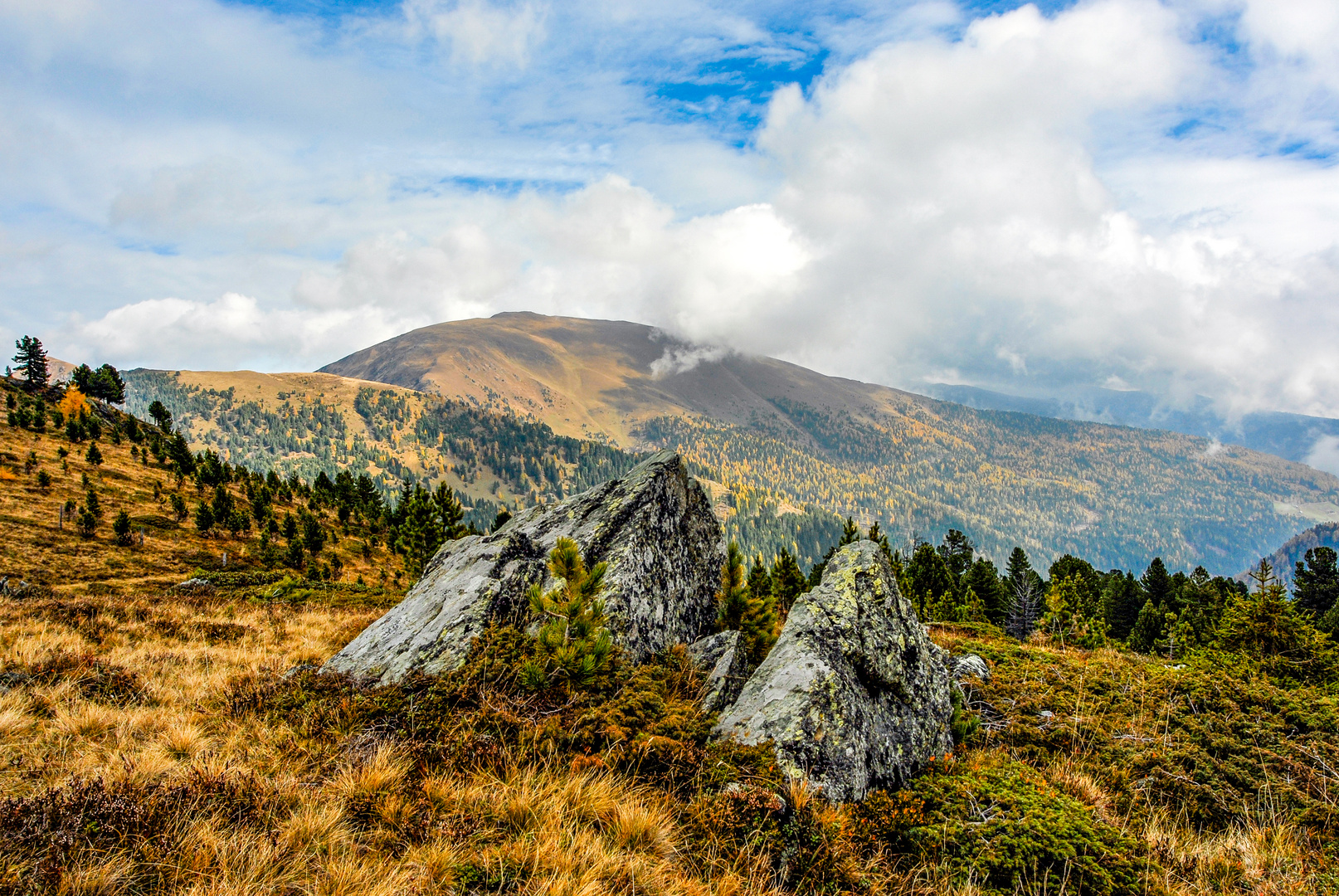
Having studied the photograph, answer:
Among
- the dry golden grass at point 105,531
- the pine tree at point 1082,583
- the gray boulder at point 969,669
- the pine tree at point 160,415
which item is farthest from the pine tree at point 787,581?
the pine tree at point 160,415

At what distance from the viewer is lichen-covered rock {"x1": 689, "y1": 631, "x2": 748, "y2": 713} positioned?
28.7 feet

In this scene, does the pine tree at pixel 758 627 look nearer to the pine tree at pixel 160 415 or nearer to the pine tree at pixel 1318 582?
the pine tree at pixel 1318 582

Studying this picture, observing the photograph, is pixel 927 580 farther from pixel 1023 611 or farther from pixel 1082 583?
pixel 1082 583

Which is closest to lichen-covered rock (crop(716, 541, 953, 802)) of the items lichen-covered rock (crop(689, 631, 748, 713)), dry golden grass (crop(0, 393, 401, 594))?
lichen-covered rock (crop(689, 631, 748, 713))

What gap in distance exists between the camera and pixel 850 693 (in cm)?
770

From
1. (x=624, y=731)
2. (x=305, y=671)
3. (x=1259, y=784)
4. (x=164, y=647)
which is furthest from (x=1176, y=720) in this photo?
(x=164, y=647)

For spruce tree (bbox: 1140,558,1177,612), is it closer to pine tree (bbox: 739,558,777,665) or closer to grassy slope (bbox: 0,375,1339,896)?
A: grassy slope (bbox: 0,375,1339,896)

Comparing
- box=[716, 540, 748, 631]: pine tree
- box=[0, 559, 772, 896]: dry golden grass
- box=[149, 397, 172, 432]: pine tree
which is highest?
box=[149, 397, 172, 432]: pine tree

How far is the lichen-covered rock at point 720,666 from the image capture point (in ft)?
28.7

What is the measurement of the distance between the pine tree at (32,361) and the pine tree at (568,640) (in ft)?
465

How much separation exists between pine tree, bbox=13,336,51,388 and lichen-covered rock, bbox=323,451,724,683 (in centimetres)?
13755

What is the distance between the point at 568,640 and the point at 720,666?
9.79 feet

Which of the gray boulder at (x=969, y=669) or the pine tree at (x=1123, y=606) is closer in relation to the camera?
the gray boulder at (x=969, y=669)

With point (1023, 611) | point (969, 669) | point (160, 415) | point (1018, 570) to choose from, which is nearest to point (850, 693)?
point (969, 669)
